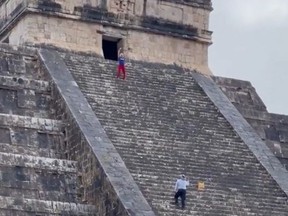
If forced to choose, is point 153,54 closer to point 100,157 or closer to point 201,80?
point 201,80

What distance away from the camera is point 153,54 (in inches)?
1187

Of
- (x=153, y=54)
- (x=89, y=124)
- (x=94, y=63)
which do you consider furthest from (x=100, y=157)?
(x=153, y=54)

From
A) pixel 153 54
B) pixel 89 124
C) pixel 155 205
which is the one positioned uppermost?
pixel 153 54

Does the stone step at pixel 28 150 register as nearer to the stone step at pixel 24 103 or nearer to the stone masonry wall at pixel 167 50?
the stone step at pixel 24 103

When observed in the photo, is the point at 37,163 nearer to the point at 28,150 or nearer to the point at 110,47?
the point at 28,150

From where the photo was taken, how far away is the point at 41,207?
74.0 feet

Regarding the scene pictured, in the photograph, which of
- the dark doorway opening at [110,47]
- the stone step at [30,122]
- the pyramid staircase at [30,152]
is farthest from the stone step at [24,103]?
the dark doorway opening at [110,47]

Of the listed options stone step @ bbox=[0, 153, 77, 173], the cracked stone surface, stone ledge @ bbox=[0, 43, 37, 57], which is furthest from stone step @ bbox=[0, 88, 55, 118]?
stone step @ bbox=[0, 153, 77, 173]

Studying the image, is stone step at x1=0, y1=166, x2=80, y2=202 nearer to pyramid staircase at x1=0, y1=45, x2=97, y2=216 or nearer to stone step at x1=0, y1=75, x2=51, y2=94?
pyramid staircase at x1=0, y1=45, x2=97, y2=216

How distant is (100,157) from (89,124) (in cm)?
144

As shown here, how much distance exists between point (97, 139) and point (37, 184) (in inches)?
72.1

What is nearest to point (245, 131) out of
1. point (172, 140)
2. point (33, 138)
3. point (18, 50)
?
point (172, 140)

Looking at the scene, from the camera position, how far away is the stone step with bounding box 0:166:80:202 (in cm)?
2303

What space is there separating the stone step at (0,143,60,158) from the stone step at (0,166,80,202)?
702mm
